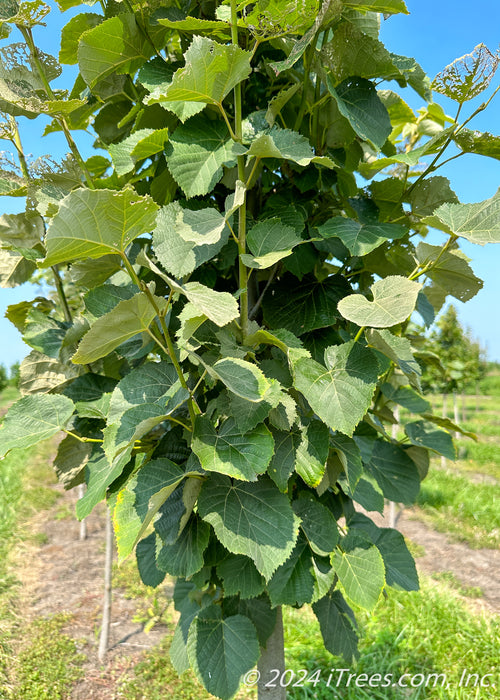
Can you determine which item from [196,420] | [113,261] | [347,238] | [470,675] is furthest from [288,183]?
[470,675]

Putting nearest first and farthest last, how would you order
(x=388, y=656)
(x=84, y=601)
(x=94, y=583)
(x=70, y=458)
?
(x=70, y=458)
(x=388, y=656)
(x=84, y=601)
(x=94, y=583)

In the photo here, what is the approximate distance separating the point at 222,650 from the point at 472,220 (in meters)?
1.14

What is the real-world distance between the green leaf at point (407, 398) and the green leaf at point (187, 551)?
710 mm

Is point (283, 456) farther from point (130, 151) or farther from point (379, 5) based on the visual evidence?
point (379, 5)

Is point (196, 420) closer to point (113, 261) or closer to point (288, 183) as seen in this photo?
point (113, 261)

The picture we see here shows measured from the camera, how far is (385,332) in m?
→ 0.98

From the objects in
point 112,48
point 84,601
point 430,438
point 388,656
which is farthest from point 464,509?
point 112,48

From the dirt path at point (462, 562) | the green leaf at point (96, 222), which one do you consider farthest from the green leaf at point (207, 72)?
the dirt path at point (462, 562)

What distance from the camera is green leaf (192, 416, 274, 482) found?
87 cm

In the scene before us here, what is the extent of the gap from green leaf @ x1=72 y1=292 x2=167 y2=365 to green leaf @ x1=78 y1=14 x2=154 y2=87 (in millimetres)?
648

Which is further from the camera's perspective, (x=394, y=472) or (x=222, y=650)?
(x=394, y=472)

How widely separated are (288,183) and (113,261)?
0.51 m

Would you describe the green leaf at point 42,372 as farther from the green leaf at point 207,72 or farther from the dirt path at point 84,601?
the dirt path at point 84,601

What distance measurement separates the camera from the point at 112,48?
43.3 inches
